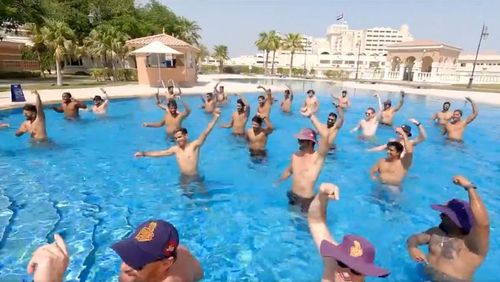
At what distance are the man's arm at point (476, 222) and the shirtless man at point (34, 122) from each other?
865cm

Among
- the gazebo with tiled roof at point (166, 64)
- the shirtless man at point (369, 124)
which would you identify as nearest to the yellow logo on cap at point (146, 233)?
the shirtless man at point (369, 124)

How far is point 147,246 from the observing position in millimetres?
1994

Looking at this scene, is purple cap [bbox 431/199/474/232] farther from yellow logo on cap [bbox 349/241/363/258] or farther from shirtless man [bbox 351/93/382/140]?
shirtless man [bbox 351/93/382/140]

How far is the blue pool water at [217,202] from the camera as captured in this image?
4961 mm

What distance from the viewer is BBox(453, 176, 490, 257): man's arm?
3.09 metres

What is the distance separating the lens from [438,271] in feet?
12.8

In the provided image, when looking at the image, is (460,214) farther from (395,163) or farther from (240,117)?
(240,117)

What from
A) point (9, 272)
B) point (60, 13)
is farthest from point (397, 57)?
point (9, 272)

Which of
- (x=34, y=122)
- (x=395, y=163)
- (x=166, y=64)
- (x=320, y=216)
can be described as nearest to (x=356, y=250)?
(x=320, y=216)

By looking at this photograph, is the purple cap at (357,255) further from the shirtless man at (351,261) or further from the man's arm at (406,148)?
the man's arm at (406,148)

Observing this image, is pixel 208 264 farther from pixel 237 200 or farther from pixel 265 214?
pixel 237 200

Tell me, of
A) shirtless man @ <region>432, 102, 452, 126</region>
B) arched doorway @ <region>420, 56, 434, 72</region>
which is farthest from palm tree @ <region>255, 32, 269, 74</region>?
shirtless man @ <region>432, 102, 452, 126</region>

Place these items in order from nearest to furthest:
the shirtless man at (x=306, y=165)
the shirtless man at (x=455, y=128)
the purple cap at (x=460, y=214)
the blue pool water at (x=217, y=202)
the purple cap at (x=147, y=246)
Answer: the purple cap at (x=147, y=246) < the purple cap at (x=460, y=214) < the blue pool water at (x=217, y=202) < the shirtless man at (x=306, y=165) < the shirtless man at (x=455, y=128)

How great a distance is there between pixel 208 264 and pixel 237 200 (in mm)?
2309
